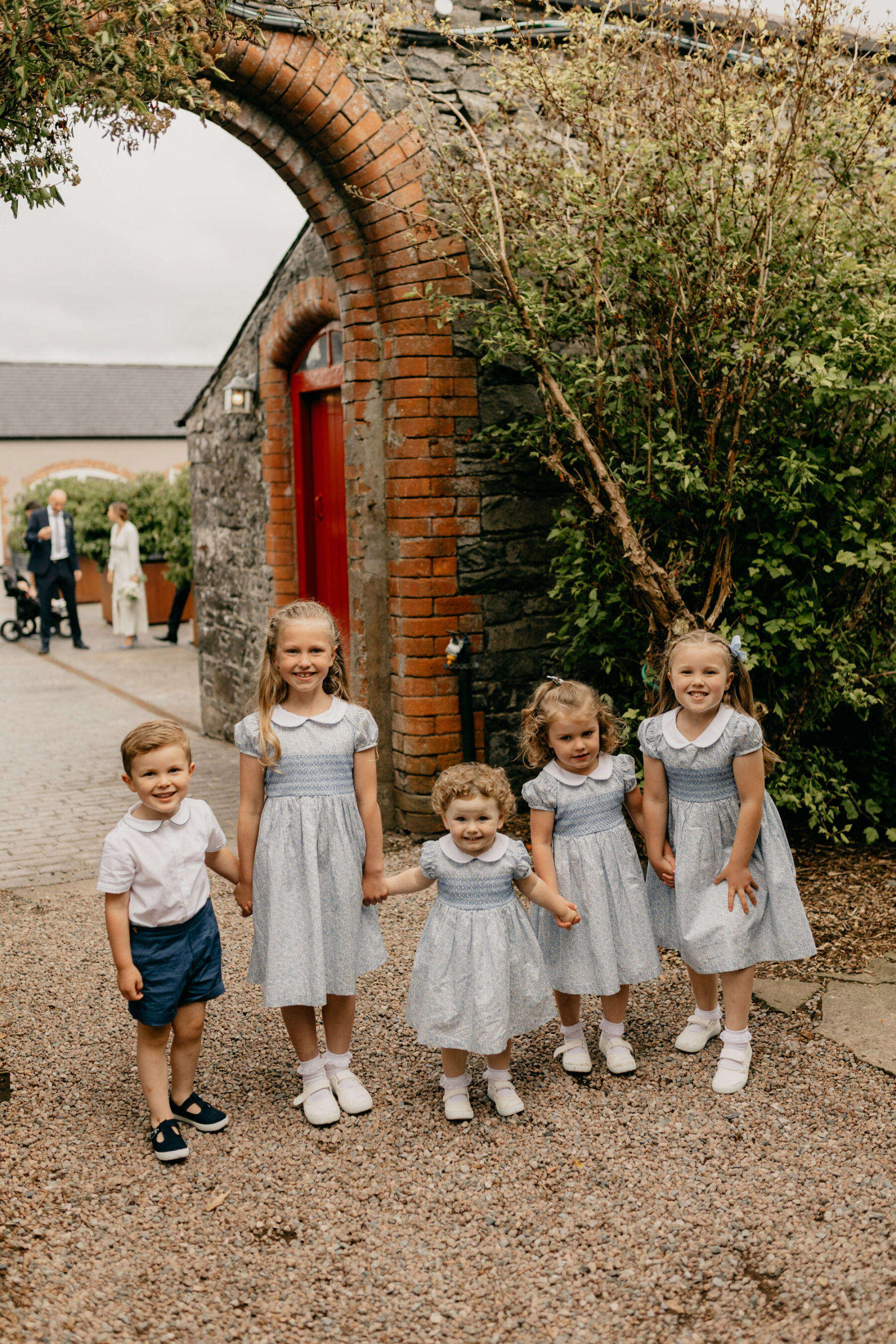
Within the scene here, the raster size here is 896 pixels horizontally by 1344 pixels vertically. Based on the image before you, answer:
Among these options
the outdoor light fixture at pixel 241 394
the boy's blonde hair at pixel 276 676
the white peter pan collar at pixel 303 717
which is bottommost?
the white peter pan collar at pixel 303 717

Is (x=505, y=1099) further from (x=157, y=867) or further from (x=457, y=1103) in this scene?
(x=157, y=867)

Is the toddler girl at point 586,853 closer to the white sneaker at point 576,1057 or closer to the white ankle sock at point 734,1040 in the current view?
the white sneaker at point 576,1057

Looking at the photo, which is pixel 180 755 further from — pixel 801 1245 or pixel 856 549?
pixel 856 549

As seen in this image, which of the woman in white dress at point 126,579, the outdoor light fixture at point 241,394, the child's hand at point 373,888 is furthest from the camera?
the woman in white dress at point 126,579

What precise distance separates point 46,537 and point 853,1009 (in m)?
11.9

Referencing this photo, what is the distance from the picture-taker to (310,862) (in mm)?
3262

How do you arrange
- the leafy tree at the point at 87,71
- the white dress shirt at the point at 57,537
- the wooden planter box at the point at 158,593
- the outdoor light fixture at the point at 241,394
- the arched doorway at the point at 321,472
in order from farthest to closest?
1. the wooden planter box at the point at 158,593
2. the white dress shirt at the point at 57,537
3. the outdoor light fixture at the point at 241,394
4. the arched doorway at the point at 321,472
5. the leafy tree at the point at 87,71

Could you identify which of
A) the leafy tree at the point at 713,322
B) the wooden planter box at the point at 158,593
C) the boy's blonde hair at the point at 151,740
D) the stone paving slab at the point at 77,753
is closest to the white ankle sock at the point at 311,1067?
the boy's blonde hair at the point at 151,740

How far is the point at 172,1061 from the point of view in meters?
3.24

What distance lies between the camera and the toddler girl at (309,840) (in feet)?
10.7

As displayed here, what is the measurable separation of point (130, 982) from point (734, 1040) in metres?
1.78

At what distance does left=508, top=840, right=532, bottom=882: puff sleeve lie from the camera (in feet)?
10.7

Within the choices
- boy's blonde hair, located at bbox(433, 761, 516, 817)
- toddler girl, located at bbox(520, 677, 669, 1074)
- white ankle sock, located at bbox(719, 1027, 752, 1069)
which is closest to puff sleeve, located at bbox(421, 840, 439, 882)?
boy's blonde hair, located at bbox(433, 761, 516, 817)

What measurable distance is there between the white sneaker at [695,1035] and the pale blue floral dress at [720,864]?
28 centimetres
